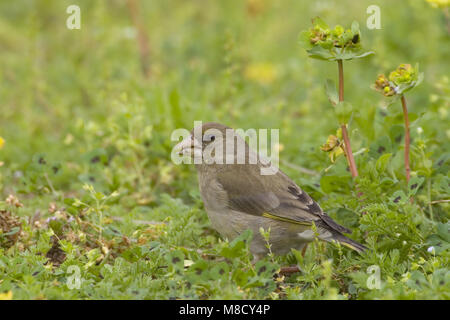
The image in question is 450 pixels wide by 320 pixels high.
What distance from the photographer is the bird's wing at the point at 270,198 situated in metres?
3.91

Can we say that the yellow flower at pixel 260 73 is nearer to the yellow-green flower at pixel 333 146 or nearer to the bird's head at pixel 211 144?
the bird's head at pixel 211 144

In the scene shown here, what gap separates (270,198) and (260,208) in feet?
0.31

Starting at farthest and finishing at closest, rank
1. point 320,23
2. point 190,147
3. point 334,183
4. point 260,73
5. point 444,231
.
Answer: point 260,73, point 190,147, point 334,183, point 320,23, point 444,231

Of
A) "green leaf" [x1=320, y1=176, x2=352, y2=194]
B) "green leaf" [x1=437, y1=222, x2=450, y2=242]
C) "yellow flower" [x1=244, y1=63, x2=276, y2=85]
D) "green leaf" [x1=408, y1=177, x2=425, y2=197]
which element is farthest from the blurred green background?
"green leaf" [x1=437, y1=222, x2=450, y2=242]

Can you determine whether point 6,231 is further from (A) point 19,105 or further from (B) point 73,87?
(B) point 73,87

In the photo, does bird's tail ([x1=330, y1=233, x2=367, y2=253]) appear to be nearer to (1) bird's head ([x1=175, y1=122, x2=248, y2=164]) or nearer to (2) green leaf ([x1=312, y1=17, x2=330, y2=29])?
(1) bird's head ([x1=175, y1=122, x2=248, y2=164])

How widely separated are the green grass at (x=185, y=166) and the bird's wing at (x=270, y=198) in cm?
23

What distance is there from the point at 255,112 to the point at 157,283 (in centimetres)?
326

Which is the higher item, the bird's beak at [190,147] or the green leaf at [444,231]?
the bird's beak at [190,147]

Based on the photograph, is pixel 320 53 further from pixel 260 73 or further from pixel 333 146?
pixel 260 73

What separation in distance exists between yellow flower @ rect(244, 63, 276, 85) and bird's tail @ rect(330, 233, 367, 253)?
382cm

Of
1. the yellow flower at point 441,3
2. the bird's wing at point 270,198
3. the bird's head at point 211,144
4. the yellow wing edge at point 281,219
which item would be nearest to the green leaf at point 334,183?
the bird's wing at point 270,198

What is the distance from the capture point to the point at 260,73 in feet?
24.3

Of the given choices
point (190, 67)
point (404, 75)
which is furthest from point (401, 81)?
point (190, 67)
